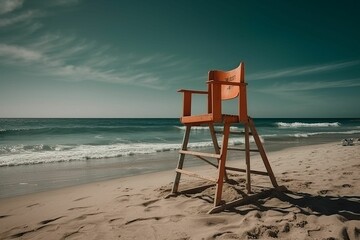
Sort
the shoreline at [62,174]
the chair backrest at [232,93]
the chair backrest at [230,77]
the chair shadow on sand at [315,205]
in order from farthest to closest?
the shoreline at [62,174] < the chair backrest at [230,77] < the chair backrest at [232,93] < the chair shadow on sand at [315,205]

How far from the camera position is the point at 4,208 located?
12.7ft

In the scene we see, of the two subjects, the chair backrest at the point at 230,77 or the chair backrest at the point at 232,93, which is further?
the chair backrest at the point at 230,77

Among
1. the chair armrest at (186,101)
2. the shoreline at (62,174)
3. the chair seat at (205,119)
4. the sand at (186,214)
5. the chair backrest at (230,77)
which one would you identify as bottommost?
the shoreline at (62,174)

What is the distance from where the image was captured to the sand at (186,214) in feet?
8.57

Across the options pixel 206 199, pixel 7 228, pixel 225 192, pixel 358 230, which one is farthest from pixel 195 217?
pixel 7 228

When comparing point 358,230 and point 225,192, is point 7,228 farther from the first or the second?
point 358,230

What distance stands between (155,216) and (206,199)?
89cm

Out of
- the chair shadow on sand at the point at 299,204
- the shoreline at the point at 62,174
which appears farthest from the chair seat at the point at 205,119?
the shoreline at the point at 62,174

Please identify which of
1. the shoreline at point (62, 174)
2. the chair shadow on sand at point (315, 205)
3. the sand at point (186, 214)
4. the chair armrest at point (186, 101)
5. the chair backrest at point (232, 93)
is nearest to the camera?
the sand at point (186, 214)

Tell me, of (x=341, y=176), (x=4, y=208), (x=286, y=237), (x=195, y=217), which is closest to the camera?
(x=286, y=237)

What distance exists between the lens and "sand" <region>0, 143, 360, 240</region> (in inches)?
103

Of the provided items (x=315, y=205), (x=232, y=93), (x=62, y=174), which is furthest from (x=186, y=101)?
(x=62, y=174)

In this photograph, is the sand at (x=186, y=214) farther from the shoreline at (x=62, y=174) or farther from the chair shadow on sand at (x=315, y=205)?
the shoreline at (x=62, y=174)

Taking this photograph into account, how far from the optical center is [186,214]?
3.13 meters
